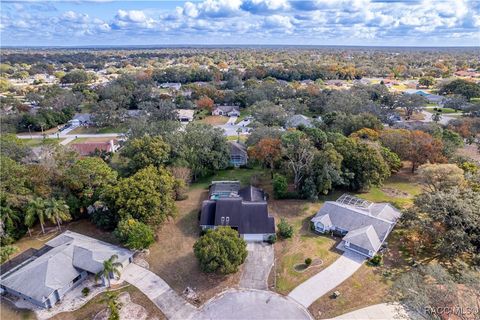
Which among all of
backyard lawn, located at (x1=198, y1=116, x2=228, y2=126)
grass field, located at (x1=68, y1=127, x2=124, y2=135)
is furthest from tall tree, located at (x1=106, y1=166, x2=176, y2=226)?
backyard lawn, located at (x1=198, y1=116, x2=228, y2=126)

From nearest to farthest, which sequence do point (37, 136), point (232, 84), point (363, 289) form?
point (363, 289) < point (37, 136) < point (232, 84)

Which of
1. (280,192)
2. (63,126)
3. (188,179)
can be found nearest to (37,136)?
(63,126)

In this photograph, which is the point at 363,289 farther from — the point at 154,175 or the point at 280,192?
the point at 154,175

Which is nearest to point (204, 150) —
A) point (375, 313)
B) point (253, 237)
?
point (253, 237)

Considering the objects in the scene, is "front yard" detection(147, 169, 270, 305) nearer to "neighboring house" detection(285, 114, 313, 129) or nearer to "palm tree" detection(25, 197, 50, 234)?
"palm tree" detection(25, 197, 50, 234)

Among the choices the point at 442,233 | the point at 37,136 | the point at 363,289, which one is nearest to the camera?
the point at 363,289

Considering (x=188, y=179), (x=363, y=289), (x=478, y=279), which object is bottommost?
(x=363, y=289)

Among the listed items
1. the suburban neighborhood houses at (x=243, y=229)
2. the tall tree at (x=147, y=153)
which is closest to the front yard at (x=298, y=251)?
the suburban neighborhood houses at (x=243, y=229)
